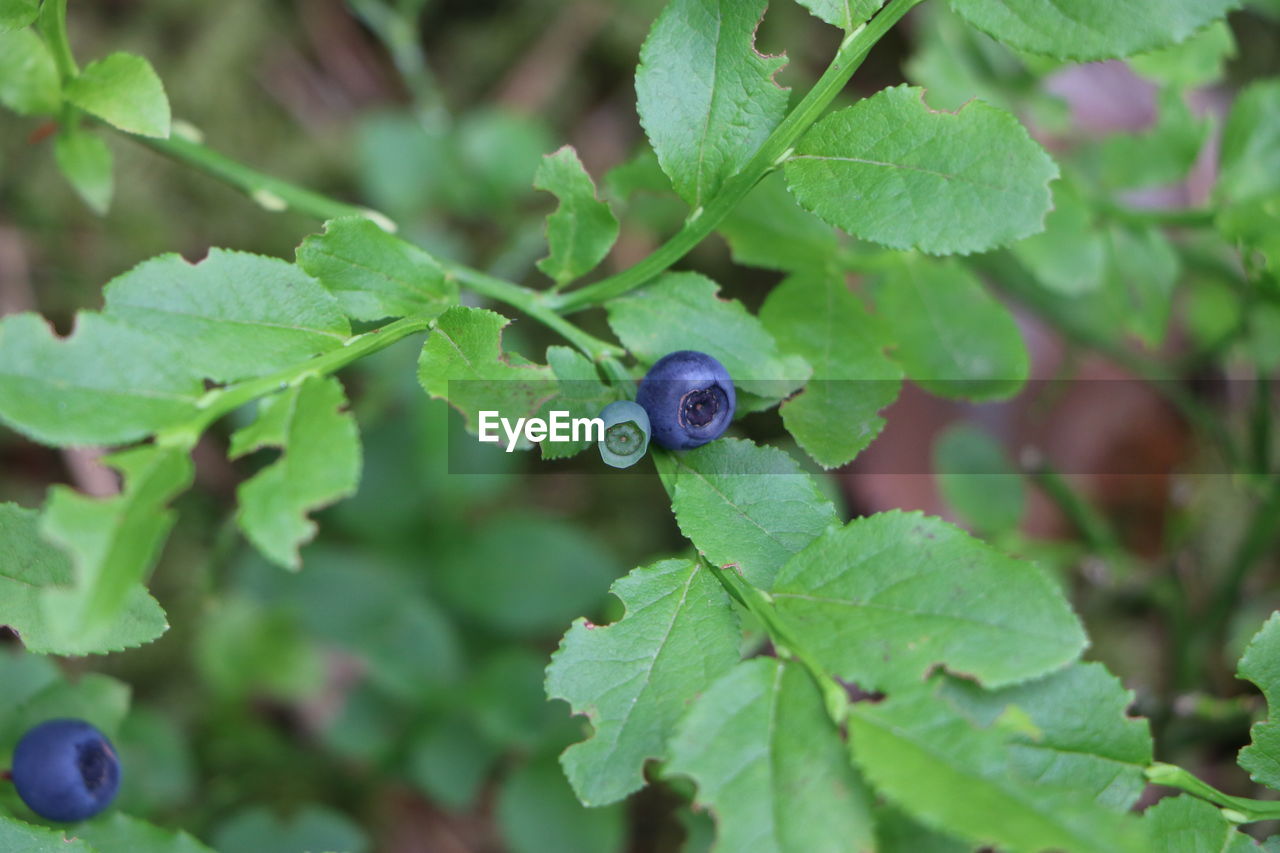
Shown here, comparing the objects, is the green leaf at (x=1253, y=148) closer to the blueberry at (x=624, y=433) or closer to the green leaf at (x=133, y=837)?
the blueberry at (x=624, y=433)

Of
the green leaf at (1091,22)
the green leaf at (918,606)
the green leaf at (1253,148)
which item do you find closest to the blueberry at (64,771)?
the green leaf at (918,606)

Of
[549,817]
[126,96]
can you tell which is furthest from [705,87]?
[549,817]

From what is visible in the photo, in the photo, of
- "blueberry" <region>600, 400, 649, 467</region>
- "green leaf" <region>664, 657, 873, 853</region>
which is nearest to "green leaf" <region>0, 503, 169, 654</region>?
"blueberry" <region>600, 400, 649, 467</region>

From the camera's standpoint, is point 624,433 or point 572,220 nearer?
point 624,433

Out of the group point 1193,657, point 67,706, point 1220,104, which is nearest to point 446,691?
point 67,706

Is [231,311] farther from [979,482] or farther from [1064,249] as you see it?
[979,482]

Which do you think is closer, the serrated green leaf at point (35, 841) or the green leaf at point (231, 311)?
the green leaf at point (231, 311)

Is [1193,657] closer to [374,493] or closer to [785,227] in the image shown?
[785,227]
